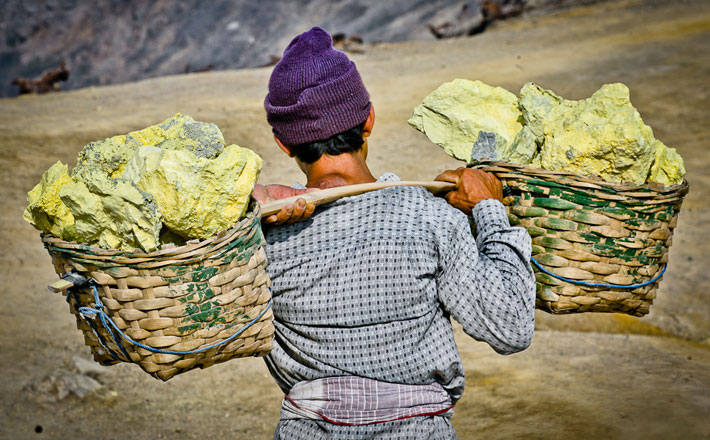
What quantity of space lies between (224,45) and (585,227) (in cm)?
1672

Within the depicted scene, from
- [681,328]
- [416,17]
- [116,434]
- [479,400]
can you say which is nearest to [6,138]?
[116,434]

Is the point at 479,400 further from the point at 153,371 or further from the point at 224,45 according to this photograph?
the point at 224,45

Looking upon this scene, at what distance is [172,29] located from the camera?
19.5m

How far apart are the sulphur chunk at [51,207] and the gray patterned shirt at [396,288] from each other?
46 centimetres

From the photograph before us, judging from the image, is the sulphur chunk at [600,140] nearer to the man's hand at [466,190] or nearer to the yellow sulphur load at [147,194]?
the man's hand at [466,190]

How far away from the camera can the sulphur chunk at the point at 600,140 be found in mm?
1946

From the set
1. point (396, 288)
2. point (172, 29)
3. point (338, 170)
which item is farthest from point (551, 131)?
point (172, 29)

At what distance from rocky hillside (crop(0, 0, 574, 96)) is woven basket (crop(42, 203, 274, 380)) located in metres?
13.6

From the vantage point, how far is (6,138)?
7609mm

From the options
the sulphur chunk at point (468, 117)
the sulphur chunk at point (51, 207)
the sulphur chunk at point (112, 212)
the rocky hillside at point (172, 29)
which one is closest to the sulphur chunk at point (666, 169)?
the sulphur chunk at point (468, 117)

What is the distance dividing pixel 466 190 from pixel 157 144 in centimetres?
79

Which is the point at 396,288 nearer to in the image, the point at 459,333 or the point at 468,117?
the point at 468,117

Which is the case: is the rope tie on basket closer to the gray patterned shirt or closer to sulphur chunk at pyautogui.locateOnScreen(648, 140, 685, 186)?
the gray patterned shirt

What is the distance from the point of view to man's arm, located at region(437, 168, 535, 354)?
1570mm
